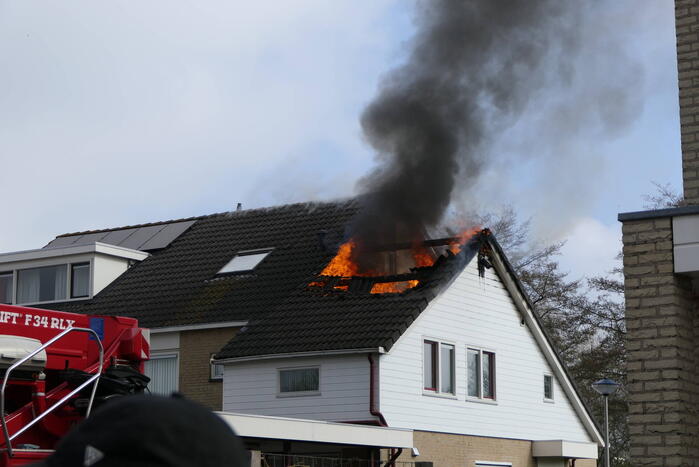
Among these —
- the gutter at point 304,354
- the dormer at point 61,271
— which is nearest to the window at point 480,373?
the gutter at point 304,354

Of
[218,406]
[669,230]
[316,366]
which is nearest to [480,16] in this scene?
[316,366]

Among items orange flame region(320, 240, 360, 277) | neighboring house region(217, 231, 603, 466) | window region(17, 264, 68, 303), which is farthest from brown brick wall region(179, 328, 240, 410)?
window region(17, 264, 68, 303)

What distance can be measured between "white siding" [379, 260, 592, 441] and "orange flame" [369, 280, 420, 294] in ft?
2.31

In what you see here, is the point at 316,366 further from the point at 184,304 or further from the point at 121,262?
the point at 121,262

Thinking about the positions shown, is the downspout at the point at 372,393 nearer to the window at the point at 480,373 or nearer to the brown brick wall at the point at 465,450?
the brown brick wall at the point at 465,450

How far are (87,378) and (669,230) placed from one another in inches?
213

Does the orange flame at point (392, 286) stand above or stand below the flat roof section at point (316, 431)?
above

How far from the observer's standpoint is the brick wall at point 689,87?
32.3 feet

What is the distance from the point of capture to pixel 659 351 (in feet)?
29.4

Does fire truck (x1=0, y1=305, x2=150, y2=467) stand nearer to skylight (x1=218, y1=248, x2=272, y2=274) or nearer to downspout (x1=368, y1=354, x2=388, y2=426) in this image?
downspout (x1=368, y1=354, x2=388, y2=426)

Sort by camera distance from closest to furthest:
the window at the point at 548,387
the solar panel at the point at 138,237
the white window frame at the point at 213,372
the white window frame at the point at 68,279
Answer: the white window frame at the point at 213,372 < the window at the point at 548,387 < the white window frame at the point at 68,279 < the solar panel at the point at 138,237

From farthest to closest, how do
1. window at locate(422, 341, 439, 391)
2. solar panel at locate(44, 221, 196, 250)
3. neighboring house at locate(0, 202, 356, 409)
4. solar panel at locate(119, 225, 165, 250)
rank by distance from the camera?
solar panel at locate(119, 225, 165, 250)
solar panel at locate(44, 221, 196, 250)
neighboring house at locate(0, 202, 356, 409)
window at locate(422, 341, 439, 391)

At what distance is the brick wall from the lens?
9852 mm

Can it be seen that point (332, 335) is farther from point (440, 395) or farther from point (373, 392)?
point (440, 395)
